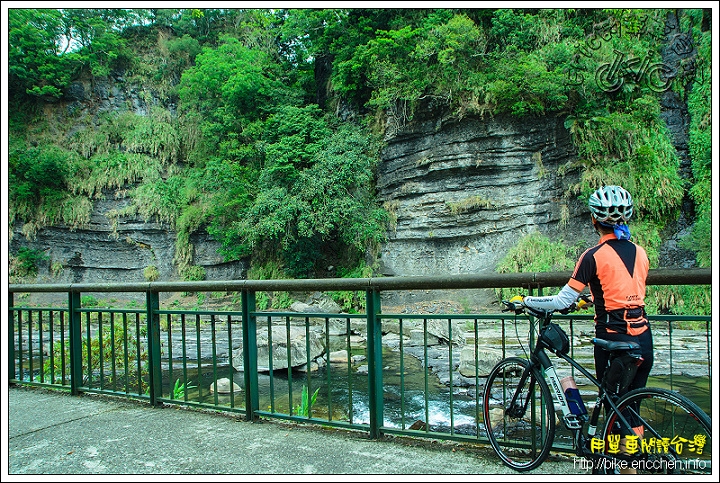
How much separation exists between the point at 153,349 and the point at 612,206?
3.94m

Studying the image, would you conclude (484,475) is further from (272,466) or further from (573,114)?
(573,114)

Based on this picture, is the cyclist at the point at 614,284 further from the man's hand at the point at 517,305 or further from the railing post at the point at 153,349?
the railing post at the point at 153,349

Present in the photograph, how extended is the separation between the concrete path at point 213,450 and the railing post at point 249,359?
0.15 m

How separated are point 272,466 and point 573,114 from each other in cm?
1925

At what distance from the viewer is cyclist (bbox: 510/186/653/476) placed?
257cm

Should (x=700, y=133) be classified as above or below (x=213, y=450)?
above

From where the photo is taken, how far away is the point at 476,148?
67.2 ft

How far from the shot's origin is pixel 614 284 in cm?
260

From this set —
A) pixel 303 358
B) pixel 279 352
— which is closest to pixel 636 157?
pixel 303 358

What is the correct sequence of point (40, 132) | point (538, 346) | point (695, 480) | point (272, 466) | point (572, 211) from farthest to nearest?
1. point (40, 132)
2. point (572, 211)
3. point (272, 466)
4. point (538, 346)
5. point (695, 480)

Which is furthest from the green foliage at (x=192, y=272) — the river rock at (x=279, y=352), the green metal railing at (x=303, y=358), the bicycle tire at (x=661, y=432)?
the bicycle tire at (x=661, y=432)

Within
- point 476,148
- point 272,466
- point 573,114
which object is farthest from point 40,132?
point 272,466

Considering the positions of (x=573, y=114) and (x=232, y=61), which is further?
(x=232, y=61)

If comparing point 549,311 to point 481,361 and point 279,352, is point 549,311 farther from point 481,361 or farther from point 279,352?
point 279,352
